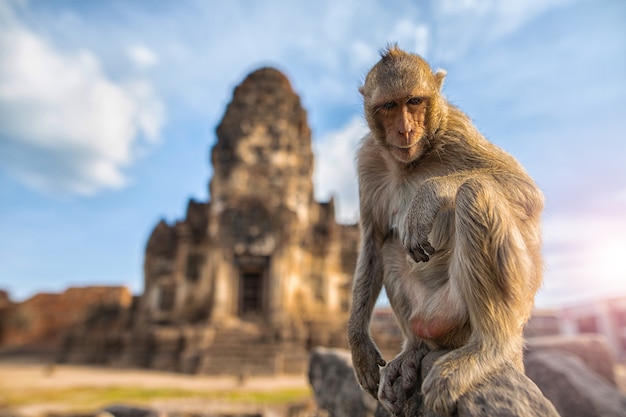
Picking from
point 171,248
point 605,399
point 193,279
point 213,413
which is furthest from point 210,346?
point 605,399

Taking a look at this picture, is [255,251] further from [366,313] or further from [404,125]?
[404,125]

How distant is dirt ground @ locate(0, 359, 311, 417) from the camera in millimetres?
7004

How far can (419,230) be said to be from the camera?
78.2 inches

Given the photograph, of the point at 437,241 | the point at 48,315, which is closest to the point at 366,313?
the point at 437,241

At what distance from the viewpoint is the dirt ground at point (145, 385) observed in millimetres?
7004

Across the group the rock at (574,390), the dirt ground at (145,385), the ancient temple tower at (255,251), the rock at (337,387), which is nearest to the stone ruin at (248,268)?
the ancient temple tower at (255,251)

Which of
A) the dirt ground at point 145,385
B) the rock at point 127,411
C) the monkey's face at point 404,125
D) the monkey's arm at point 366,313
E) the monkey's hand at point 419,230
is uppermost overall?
the monkey's face at point 404,125

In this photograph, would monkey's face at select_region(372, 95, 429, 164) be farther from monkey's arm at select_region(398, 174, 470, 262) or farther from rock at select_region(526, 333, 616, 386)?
rock at select_region(526, 333, 616, 386)

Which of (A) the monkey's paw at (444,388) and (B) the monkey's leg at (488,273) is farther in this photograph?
(B) the monkey's leg at (488,273)

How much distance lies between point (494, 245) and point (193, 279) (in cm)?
1859

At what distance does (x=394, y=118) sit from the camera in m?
2.41

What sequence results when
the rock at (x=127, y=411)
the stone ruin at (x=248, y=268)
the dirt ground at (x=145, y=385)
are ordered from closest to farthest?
the rock at (x=127, y=411), the dirt ground at (x=145, y=385), the stone ruin at (x=248, y=268)

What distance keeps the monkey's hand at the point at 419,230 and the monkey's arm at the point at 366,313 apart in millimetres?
787

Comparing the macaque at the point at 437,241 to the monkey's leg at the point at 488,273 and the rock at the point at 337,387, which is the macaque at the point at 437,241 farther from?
the rock at the point at 337,387
